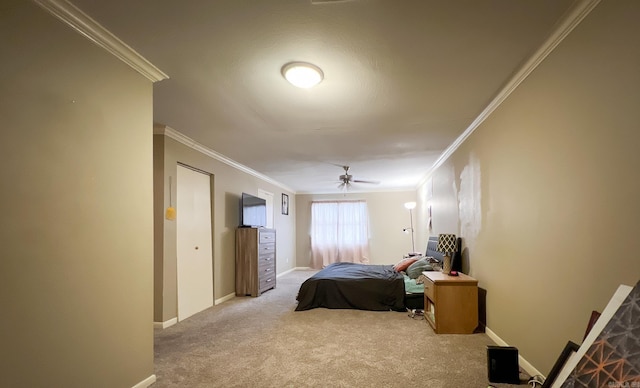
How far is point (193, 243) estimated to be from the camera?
4.34 metres

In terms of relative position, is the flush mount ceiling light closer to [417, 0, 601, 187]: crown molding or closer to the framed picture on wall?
[417, 0, 601, 187]: crown molding

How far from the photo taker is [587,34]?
5.59 feet

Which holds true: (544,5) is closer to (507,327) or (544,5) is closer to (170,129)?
(507,327)

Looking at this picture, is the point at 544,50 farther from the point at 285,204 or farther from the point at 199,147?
the point at 285,204

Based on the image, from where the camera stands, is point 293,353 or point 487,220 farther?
point 487,220

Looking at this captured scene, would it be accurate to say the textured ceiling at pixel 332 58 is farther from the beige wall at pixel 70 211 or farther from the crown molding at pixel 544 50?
the beige wall at pixel 70 211

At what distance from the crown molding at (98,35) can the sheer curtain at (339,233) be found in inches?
282

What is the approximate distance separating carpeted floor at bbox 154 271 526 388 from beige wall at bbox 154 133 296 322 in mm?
545

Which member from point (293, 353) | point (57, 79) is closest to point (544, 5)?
point (57, 79)

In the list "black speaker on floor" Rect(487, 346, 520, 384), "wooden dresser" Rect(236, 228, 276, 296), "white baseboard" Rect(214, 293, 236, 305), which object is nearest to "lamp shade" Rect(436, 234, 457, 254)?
"black speaker on floor" Rect(487, 346, 520, 384)

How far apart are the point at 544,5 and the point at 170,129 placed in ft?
11.9

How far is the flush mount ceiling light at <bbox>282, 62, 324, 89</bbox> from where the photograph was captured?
2.29 metres

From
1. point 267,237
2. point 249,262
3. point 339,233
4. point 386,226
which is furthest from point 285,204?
point 249,262

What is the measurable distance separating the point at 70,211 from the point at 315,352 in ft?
7.29
